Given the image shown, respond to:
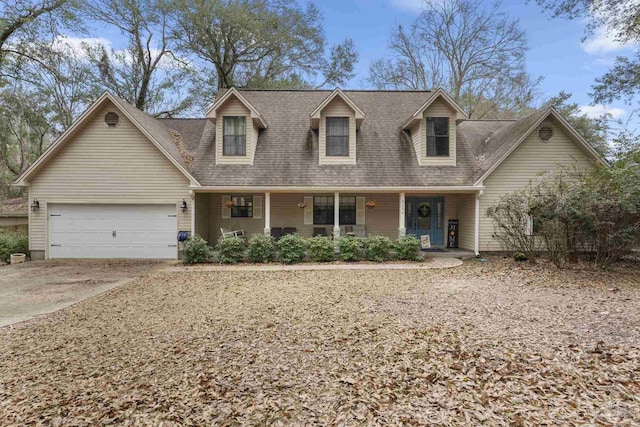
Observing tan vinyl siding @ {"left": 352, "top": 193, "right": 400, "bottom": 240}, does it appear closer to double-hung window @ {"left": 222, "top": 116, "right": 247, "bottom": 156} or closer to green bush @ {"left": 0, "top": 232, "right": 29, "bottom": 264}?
double-hung window @ {"left": 222, "top": 116, "right": 247, "bottom": 156}

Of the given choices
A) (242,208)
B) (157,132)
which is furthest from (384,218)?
(157,132)

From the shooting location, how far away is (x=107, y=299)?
6594mm

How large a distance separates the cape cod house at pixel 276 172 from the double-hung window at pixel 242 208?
42 mm

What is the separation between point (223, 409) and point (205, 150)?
38.1 feet

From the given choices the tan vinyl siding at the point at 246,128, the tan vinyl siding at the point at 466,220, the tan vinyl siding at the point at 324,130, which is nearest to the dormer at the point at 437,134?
the tan vinyl siding at the point at 466,220

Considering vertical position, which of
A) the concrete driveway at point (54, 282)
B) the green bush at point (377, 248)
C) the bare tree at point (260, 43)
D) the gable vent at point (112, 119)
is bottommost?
the concrete driveway at point (54, 282)

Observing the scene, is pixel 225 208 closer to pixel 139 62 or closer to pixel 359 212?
pixel 359 212

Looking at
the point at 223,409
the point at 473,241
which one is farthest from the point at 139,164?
the point at 473,241

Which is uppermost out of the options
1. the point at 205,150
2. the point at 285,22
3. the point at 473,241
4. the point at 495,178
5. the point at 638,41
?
the point at 285,22

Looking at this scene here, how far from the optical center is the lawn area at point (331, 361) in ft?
9.09

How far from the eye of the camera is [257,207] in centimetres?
1323

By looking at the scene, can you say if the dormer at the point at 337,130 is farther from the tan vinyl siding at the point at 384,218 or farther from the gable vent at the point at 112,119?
the gable vent at the point at 112,119

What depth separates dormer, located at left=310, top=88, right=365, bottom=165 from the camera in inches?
485

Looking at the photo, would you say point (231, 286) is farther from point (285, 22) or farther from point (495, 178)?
point (285, 22)
